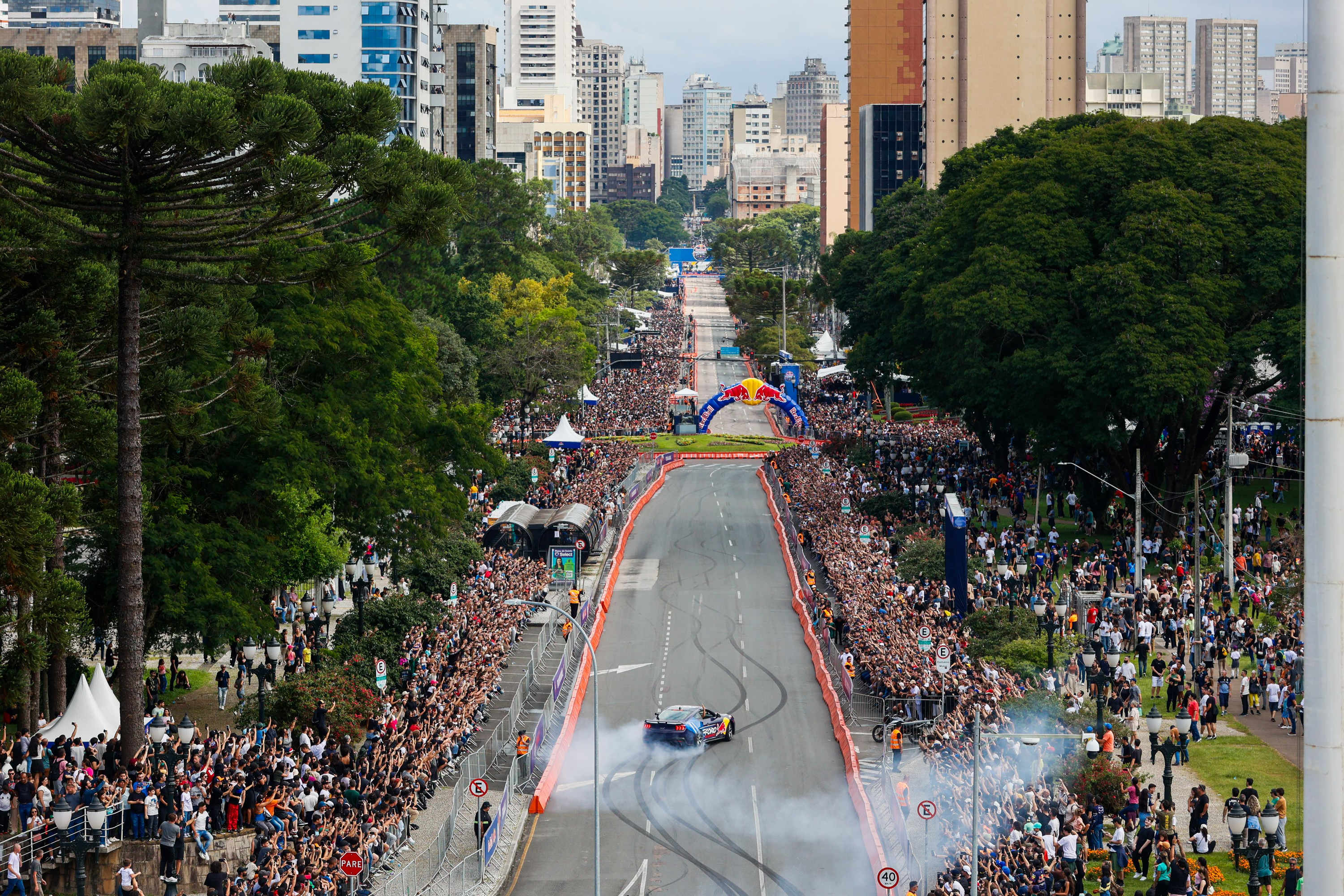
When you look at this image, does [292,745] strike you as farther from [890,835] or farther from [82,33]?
[82,33]

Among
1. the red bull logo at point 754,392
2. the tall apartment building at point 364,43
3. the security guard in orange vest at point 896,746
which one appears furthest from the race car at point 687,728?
the tall apartment building at point 364,43

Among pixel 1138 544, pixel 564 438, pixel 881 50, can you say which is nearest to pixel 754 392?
pixel 564 438

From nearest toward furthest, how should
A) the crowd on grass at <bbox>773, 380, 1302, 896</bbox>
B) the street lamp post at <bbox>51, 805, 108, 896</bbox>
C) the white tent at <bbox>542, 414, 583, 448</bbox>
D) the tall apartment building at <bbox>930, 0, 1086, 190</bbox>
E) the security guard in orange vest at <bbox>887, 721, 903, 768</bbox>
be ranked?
1. the street lamp post at <bbox>51, 805, 108, 896</bbox>
2. the crowd on grass at <bbox>773, 380, 1302, 896</bbox>
3. the security guard in orange vest at <bbox>887, 721, 903, 768</bbox>
4. the white tent at <bbox>542, 414, 583, 448</bbox>
5. the tall apartment building at <bbox>930, 0, 1086, 190</bbox>

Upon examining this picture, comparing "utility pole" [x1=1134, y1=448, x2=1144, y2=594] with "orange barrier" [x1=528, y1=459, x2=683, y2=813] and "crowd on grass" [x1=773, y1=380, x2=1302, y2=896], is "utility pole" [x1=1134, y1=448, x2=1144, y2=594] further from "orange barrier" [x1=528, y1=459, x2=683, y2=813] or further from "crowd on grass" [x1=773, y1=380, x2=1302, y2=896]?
"orange barrier" [x1=528, y1=459, x2=683, y2=813]

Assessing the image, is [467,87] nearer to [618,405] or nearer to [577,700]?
[618,405]

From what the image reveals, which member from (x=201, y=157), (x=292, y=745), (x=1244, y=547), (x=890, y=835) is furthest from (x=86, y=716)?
(x=1244, y=547)

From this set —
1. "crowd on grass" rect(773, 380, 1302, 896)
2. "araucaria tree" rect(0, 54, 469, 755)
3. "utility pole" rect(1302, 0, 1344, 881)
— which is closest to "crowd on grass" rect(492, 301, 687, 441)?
"crowd on grass" rect(773, 380, 1302, 896)
